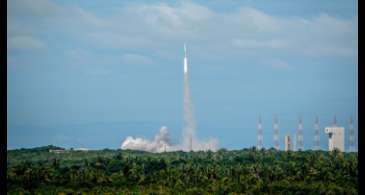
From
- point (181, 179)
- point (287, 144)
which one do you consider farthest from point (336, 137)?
point (181, 179)

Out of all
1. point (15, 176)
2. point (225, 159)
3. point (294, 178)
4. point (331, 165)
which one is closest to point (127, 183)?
point (15, 176)

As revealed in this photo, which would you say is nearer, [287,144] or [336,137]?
[336,137]

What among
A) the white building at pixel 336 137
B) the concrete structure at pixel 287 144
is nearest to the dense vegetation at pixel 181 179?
the white building at pixel 336 137

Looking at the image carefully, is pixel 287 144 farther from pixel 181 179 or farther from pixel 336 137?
pixel 181 179

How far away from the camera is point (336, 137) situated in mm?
68125

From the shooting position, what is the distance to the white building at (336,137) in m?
67.4

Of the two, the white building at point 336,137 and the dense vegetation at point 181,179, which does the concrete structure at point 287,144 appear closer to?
the white building at point 336,137

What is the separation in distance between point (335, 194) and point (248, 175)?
24.7 ft

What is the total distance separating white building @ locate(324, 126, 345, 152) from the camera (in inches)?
2655

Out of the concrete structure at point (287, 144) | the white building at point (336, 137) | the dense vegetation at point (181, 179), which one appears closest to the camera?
the dense vegetation at point (181, 179)
